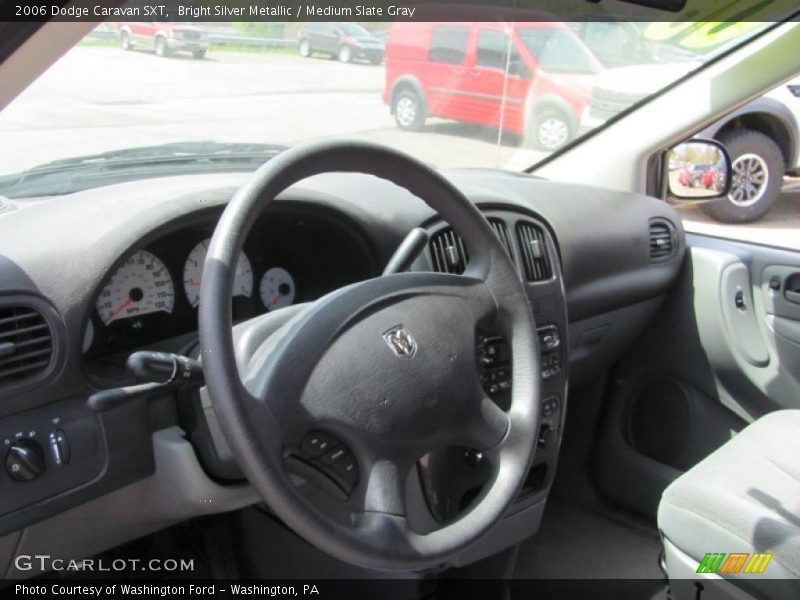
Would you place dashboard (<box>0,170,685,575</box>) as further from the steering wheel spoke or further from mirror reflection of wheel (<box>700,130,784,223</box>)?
Result: mirror reflection of wheel (<box>700,130,784,223</box>)

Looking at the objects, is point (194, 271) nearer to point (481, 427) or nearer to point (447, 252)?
point (447, 252)

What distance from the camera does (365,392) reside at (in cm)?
131

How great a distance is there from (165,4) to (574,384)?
174 centimetres

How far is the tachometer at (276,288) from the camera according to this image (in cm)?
194

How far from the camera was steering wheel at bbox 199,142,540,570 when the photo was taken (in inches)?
46.8

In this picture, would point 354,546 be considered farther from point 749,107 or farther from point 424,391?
point 749,107

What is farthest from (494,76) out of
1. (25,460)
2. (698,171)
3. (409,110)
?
(25,460)

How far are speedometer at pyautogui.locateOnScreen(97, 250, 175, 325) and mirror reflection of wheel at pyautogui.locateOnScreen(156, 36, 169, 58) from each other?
0.50m

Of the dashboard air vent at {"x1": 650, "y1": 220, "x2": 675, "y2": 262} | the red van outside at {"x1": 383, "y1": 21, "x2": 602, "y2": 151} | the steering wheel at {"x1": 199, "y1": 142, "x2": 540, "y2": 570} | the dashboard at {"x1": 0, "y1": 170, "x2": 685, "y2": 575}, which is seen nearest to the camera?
the steering wheel at {"x1": 199, "y1": 142, "x2": 540, "y2": 570}

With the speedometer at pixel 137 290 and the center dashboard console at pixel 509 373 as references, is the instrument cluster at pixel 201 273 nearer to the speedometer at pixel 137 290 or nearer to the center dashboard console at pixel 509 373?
the speedometer at pixel 137 290

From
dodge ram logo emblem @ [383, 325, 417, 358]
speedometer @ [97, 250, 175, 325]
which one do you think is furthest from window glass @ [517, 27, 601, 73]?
dodge ram logo emblem @ [383, 325, 417, 358]

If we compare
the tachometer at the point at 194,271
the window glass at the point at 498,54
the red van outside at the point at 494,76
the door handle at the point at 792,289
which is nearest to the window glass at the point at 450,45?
the red van outside at the point at 494,76

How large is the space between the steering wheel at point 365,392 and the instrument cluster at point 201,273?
1.41ft

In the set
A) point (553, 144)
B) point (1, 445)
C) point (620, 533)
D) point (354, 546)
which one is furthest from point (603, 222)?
point (1, 445)
